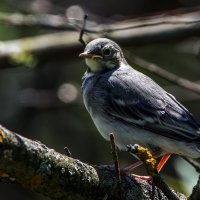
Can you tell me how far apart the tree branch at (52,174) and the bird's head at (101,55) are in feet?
7.28

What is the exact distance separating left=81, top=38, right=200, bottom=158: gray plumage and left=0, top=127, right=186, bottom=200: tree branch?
3.46 feet

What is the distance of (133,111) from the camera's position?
570 cm

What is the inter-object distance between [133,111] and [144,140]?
39 centimetres

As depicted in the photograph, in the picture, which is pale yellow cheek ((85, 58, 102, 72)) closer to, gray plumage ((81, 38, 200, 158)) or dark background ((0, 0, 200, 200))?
gray plumage ((81, 38, 200, 158))

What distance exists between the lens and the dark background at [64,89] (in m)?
8.73

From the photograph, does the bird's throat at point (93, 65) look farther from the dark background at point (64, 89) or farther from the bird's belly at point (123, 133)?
the dark background at point (64, 89)

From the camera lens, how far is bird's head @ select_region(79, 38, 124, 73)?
631cm

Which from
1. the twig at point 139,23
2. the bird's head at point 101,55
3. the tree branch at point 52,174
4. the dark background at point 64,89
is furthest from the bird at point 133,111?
the dark background at point 64,89

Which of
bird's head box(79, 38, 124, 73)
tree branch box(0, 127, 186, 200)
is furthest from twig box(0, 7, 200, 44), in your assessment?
tree branch box(0, 127, 186, 200)

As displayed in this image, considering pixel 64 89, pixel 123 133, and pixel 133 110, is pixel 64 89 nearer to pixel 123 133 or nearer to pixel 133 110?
pixel 133 110

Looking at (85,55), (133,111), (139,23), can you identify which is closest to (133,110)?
(133,111)

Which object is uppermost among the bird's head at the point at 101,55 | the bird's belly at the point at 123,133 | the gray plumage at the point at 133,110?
the bird's head at the point at 101,55

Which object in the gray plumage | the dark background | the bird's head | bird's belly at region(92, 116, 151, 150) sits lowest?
the dark background

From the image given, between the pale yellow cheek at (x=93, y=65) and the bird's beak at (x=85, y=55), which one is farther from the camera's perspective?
the pale yellow cheek at (x=93, y=65)
